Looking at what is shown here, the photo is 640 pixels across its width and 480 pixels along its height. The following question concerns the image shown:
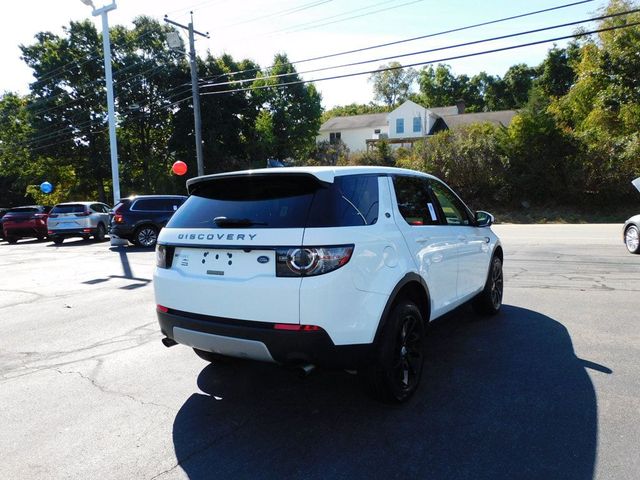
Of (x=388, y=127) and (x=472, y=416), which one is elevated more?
(x=388, y=127)

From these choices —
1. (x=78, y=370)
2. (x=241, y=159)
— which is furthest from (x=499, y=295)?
(x=241, y=159)

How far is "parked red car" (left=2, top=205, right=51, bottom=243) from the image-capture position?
20.2 meters

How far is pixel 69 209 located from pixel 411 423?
17.7 metres

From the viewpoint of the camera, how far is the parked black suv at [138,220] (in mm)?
14805

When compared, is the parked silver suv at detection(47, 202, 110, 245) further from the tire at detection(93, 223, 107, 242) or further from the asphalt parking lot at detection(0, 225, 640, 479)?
the asphalt parking lot at detection(0, 225, 640, 479)

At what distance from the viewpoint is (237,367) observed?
4.30m

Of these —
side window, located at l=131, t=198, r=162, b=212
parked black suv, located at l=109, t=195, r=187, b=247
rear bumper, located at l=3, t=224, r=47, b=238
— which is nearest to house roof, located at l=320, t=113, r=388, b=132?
rear bumper, located at l=3, t=224, r=47, b=238

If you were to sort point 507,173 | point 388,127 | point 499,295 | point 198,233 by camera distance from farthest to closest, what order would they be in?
point 388,127 < point 507,173 < point 499,295 < point 198,233

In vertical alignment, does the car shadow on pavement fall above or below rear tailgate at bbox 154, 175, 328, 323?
below

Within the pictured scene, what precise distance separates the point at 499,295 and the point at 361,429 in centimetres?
348

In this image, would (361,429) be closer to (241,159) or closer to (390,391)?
(390,391)

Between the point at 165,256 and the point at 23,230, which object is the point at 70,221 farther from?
the point at 165,256

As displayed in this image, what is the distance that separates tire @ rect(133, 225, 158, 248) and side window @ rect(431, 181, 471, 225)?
477 inches

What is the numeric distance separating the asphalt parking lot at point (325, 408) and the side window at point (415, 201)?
1.36 metres
